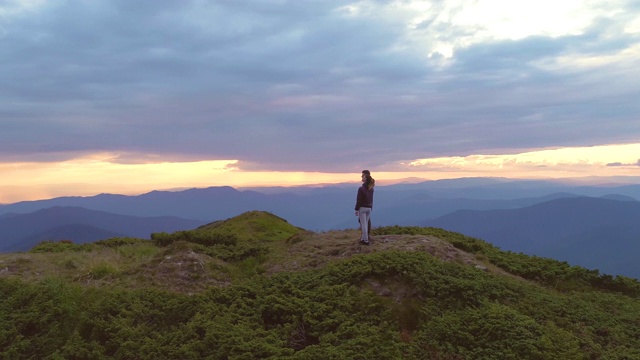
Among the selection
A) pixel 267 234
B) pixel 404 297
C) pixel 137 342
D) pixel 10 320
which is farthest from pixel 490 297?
pixel 267 234

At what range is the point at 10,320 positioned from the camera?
42.2 ft

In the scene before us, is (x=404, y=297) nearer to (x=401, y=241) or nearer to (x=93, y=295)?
(x=401, y=241)

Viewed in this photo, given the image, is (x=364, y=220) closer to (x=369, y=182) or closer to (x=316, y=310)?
(x=369, y=182)

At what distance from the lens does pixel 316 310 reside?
12570 millimetres

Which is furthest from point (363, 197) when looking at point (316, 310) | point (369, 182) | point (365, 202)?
point (316, 310)

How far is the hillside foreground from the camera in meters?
11.0

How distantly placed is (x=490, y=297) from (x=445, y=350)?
352 cm

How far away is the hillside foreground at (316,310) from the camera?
10961mm

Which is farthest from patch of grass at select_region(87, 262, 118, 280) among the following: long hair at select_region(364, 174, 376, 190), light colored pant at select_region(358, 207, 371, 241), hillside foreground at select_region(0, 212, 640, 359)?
long hair at select_region(364, 174, 376, 190)

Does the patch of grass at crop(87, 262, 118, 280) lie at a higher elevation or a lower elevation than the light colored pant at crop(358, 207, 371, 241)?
lower

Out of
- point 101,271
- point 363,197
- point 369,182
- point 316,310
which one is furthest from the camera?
point 369,182

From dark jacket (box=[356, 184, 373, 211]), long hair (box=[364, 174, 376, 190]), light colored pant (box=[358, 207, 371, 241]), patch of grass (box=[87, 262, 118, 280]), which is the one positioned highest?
long hair (box=[364, 174, 376, 190])

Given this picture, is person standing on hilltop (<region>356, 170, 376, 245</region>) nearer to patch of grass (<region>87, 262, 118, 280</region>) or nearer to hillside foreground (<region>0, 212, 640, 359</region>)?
hillside foreground (<region>0, 212, 640, 359</region>)

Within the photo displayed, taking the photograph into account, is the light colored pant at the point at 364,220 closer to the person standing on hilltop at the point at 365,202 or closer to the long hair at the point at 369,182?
the person standing on hilltop at the point at 365,202
